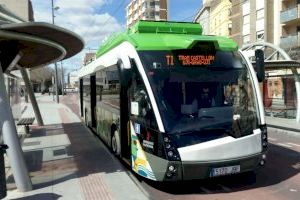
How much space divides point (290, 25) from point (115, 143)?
→ 37.7 metres

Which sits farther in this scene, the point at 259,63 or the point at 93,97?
the point at 93,97

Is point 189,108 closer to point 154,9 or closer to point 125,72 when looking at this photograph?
point 125,72

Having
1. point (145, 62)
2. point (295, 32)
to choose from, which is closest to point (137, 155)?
point (145, 62)

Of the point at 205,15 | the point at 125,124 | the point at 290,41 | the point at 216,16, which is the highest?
the point at 205,15

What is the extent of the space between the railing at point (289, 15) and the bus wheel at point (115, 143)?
34462 mm

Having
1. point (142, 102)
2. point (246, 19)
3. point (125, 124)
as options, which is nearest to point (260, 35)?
point (246, 19)

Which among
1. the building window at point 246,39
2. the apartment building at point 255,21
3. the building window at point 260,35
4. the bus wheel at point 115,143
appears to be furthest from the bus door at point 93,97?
the building window at point 246,39

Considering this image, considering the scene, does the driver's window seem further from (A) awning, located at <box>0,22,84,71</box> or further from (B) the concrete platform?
(A) awning, located at <box>0,22,84,71</box>

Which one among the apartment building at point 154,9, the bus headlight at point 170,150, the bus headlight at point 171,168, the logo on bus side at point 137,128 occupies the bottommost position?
the bus headlight at point 171,168

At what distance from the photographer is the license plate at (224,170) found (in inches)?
313

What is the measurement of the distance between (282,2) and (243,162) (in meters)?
41.2

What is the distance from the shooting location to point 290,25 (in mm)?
45219

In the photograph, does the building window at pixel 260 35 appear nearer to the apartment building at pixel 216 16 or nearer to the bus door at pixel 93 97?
the apartment building at pixel 216 16

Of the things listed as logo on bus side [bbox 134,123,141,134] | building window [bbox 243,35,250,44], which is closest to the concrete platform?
logo on bus side [bbox 134,123,141,134]
